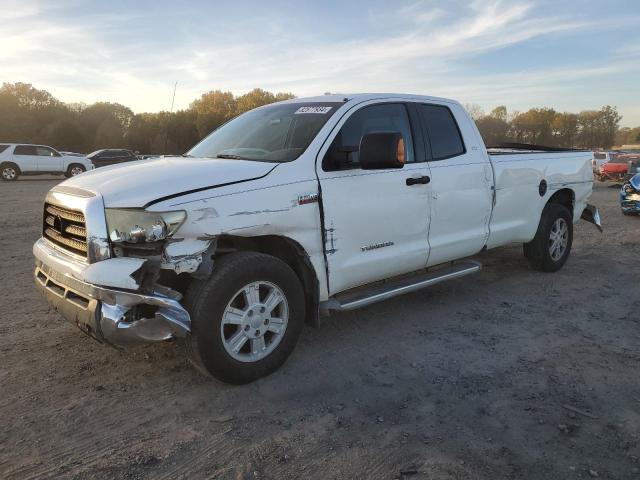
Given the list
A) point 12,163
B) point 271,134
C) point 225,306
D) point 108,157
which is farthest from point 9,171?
point 225,306

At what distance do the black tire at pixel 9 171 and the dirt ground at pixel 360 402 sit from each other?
2250 cm

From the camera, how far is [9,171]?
2438cm

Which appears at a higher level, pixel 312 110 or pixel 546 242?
pixel 312 110

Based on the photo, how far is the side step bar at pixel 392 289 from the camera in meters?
3.97

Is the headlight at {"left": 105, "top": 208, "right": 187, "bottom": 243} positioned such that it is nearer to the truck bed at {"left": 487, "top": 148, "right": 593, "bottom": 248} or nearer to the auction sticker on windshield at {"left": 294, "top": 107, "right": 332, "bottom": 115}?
the auction sticker on windshield at {"left": 294, "top": 107, "right": 332, "bottom": 115}

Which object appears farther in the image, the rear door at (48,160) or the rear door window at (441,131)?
the rear door at (48,160)

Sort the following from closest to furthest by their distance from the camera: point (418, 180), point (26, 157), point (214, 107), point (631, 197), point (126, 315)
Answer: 1. point (126, 315)
2. point (418, 180)
3. point (631, 197)
4. point (26, 157)
5. point (214, 107)

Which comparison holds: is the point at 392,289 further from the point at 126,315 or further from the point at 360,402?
the point at 126,315

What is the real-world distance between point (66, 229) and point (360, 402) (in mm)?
2260

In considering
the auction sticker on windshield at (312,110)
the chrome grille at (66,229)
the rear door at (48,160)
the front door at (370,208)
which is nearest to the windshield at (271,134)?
the auction sticker on windshield at (312,110)

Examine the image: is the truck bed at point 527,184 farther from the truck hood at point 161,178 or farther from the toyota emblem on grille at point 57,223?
the toyota emblem on grille at point 57,223

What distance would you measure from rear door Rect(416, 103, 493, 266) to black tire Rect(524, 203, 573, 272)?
1.28m

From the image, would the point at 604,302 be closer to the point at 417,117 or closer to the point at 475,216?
the point at 475,216

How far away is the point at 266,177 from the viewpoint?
3.55 metres
